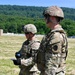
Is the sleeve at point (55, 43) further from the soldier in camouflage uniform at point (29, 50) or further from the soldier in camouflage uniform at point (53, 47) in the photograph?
the soldier in camouflage uniform at point (29, 50)

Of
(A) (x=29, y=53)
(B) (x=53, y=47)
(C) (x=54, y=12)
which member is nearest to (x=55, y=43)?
(B) (x=53, y=47)

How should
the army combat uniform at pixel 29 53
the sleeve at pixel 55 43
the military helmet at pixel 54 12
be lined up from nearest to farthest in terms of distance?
the sleeve at pixel 55 43, the military helmet at pixel 54 12, the army combat uniform at pixel 29 53

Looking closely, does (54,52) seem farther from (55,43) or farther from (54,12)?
(54,12)

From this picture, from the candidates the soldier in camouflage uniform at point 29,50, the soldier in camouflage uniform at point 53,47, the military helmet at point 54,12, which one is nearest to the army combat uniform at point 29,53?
the soldier in camouflage uniform at point 29,50

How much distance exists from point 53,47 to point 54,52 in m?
0.07

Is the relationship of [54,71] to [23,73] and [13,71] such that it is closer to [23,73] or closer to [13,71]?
[23,73]

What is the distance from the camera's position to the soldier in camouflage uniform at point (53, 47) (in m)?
4.88

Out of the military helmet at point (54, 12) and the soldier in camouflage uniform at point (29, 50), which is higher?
the military helmet at point (54, 12)

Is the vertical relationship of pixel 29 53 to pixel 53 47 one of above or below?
below

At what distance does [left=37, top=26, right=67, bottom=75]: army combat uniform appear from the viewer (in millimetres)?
4879

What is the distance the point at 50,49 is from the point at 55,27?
12.6 inches

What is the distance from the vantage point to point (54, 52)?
4.88 m

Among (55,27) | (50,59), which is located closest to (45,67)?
(50,59)

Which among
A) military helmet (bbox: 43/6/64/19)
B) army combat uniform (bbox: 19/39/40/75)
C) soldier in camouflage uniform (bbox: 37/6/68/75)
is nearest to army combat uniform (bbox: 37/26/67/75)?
soldier in camouflage uniform (bbox: 37/6/68/75)
